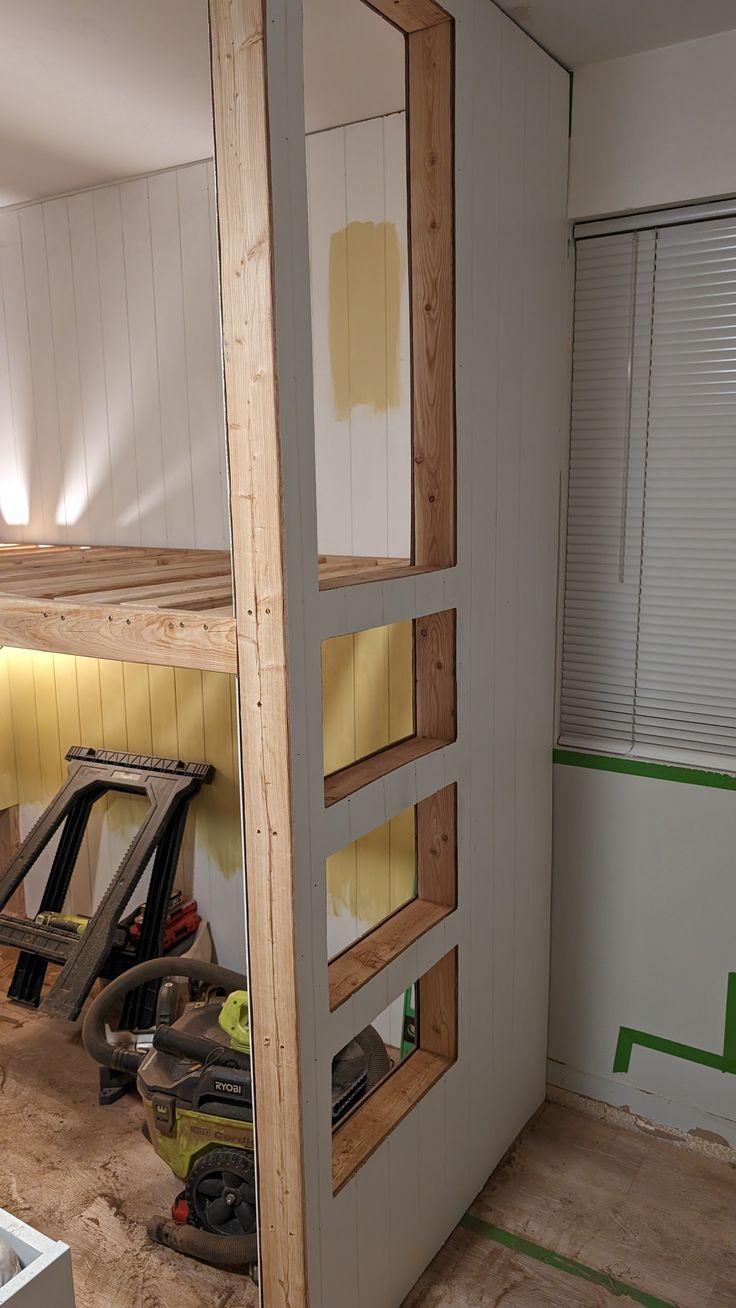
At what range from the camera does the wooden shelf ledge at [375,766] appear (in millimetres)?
1901

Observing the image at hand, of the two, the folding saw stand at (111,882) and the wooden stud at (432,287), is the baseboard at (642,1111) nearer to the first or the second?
the folding saw stand at (111,882)

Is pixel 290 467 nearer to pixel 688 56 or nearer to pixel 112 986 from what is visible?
pixel 688 56

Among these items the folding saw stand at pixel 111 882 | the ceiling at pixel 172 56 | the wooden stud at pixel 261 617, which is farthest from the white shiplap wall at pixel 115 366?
the wooden stud at pixel 261 617

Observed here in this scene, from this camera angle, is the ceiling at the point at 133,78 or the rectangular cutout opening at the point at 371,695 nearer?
the ceiling at the point at 133,78

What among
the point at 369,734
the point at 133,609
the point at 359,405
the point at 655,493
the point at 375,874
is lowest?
the point at 375,874

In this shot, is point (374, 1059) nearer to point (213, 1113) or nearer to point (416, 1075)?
point (416, 1075)

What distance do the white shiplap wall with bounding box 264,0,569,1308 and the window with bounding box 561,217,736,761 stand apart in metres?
0.12

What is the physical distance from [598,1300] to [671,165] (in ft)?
9.08

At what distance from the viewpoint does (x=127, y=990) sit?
9.39ft

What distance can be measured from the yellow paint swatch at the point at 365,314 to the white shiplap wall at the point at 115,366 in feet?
1.57

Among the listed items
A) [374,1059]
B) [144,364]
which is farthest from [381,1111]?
[144,364]

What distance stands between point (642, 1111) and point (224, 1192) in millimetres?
1268

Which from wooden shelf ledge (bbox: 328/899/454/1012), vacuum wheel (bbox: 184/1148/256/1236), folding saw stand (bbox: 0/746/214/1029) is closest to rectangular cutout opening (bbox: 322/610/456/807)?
wooden shelf ledge (bbox: 328/899/454/1012)

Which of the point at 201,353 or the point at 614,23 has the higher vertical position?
the point at 614,23
